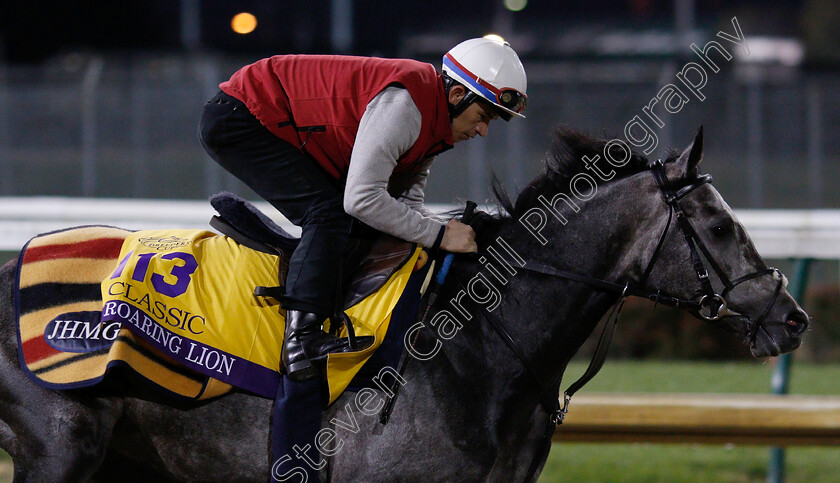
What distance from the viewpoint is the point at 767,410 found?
14.6 feet

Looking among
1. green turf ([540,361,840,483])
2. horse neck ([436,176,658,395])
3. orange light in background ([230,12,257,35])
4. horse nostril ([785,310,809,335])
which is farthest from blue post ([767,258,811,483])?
orange light in background ([230,12,257,35])

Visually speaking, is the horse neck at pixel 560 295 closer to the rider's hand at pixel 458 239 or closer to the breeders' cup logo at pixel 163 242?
the rider's hand at pixel 458 239

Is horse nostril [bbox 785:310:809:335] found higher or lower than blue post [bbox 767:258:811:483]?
higher

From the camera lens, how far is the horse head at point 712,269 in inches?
116

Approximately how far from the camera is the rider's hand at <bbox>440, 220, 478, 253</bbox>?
312 cm

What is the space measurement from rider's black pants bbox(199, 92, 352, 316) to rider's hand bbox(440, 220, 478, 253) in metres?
0.32

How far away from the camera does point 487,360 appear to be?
3088 millimetres

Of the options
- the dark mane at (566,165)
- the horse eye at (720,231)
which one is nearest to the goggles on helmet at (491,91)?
the dark mane at (566,165)

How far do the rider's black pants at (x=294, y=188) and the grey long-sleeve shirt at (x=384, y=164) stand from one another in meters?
0.12

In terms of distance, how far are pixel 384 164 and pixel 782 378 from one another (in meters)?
2.88

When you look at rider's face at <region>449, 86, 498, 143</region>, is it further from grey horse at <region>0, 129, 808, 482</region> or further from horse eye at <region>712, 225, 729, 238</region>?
horse eye at <region>712, 225, 729, 238</region>

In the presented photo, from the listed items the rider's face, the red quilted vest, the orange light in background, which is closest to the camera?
the red quilted vest

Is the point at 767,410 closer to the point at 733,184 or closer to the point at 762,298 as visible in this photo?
the point at 762,298

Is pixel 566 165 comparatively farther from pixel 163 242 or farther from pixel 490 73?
pixel 163 242
